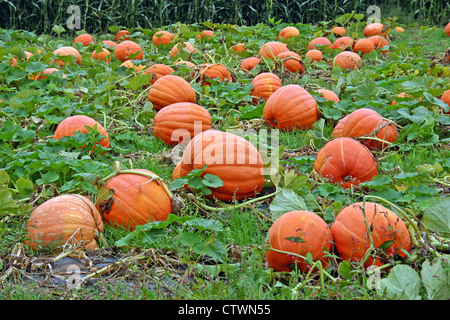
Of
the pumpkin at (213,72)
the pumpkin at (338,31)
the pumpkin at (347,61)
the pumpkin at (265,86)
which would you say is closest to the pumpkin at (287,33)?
the pumpkin at (338,31)

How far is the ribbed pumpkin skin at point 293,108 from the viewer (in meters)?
3.88

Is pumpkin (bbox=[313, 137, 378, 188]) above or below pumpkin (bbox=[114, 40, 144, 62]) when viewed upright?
above

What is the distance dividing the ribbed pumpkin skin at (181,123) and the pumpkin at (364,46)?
3.99 metres

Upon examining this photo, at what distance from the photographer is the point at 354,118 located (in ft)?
11.1

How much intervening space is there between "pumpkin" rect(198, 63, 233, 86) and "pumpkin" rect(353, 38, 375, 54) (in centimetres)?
263

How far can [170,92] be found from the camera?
174 inches

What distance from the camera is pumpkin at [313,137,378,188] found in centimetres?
282

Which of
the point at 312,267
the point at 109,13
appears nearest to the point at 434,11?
the point at 109,13

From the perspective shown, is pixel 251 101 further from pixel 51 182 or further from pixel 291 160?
pixel 51 182

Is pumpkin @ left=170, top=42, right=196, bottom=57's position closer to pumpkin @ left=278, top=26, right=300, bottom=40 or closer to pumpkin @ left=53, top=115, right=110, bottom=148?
pumpkin @ left=278, top=26, right=300, bottom=40

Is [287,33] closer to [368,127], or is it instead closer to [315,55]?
[315,55]

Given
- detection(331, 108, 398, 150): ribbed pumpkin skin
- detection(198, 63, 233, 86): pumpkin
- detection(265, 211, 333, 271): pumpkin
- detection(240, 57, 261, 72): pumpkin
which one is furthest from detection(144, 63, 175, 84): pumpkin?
detection(265, 211, 333, 271): pumpkin

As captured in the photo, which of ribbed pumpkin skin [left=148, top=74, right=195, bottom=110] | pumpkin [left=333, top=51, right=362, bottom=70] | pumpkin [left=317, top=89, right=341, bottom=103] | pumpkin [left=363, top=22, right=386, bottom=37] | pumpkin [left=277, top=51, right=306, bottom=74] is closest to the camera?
pumpkin [left=317, top=89, right=341, bottom=103]

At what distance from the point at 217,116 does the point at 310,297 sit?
8.54ft
